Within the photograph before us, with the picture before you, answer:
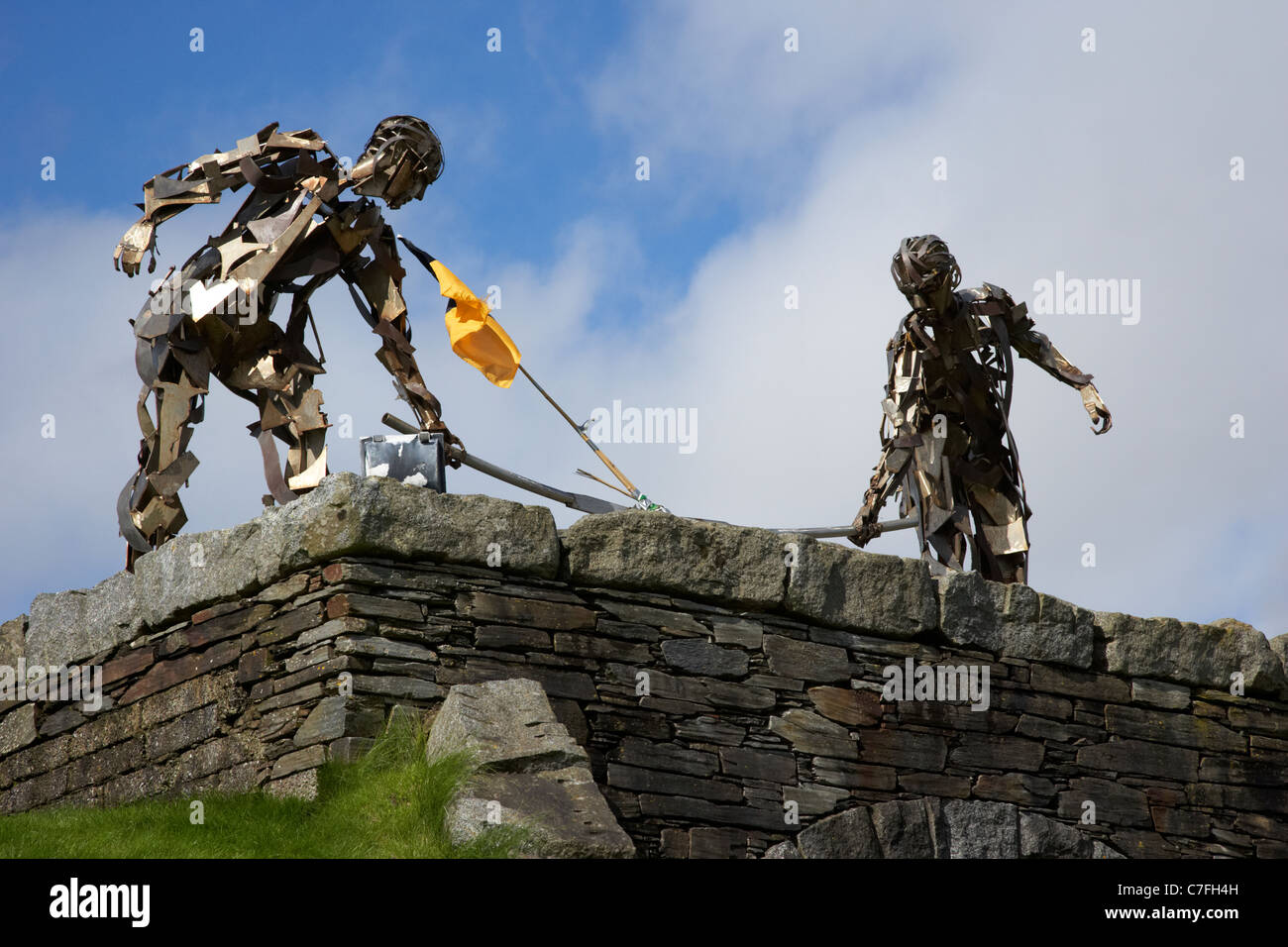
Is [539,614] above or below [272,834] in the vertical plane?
above

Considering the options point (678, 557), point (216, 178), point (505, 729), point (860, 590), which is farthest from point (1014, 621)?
point (216, 178)

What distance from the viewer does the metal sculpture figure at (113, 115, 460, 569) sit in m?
7.71

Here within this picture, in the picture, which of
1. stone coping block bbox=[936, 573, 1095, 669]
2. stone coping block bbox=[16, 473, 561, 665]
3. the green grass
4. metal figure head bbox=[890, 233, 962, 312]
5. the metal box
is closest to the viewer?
the green grass

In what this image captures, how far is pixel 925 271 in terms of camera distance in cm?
905

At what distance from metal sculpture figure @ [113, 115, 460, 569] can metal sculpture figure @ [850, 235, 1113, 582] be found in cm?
266

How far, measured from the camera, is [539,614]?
7.16m

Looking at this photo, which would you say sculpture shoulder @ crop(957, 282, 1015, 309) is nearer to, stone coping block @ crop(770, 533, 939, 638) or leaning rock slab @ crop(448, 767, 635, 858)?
stone coping block @ crop(770, 533, 939, 638)

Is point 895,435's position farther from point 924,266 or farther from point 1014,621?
point 1014,621

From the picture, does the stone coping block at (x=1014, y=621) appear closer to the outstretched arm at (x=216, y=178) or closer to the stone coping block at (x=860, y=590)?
the stone coping block at (x=860, y=590)

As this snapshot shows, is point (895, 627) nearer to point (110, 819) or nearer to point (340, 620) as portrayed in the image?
point (340, 620)

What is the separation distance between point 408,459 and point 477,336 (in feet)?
4.09

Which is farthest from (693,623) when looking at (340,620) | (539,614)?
(340,620)

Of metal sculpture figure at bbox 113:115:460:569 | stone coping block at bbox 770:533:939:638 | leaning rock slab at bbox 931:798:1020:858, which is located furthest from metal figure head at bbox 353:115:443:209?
leaning rock slab at bbox 931:798:1020:858
